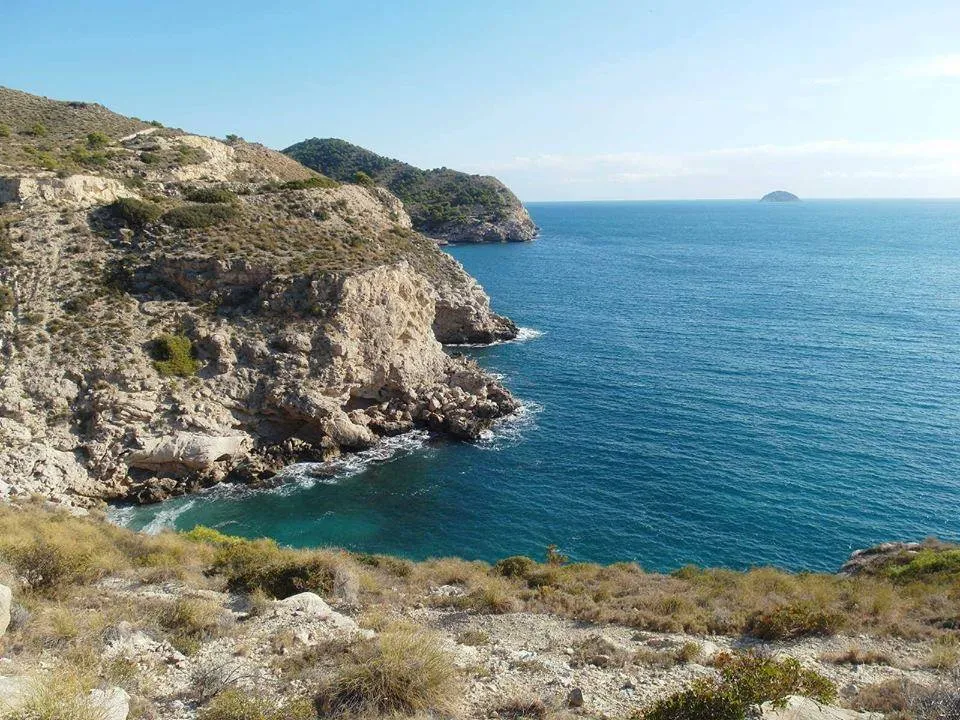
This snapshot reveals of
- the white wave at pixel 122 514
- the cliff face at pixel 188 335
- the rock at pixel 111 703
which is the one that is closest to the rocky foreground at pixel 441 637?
the rock at pixel 111 703

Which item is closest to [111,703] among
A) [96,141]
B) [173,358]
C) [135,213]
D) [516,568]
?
[516,568]

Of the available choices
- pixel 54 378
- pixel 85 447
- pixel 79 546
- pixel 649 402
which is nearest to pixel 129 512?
pixel 85 447

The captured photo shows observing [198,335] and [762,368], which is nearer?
[198,335]

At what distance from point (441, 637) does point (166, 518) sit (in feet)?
68.8

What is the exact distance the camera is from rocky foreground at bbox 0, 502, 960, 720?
32.0ft

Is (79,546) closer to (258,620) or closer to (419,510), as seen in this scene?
(258,620)

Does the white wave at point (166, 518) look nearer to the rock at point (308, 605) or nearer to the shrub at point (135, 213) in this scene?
the rock at point (308, 605)

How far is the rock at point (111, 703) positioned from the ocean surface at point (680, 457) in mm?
18371

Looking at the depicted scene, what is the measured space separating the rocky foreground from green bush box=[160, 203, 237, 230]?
89.9 ft

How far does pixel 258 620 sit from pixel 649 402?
3275cm

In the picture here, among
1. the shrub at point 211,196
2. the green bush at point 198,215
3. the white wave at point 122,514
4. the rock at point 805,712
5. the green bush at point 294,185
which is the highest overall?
the green bush at point 294,185

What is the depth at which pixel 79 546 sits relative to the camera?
1561cm

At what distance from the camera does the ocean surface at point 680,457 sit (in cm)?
2797

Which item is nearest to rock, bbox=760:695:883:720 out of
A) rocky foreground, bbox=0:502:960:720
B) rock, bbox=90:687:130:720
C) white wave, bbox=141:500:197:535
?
rocky foreground, bbox=0:502:960:720
